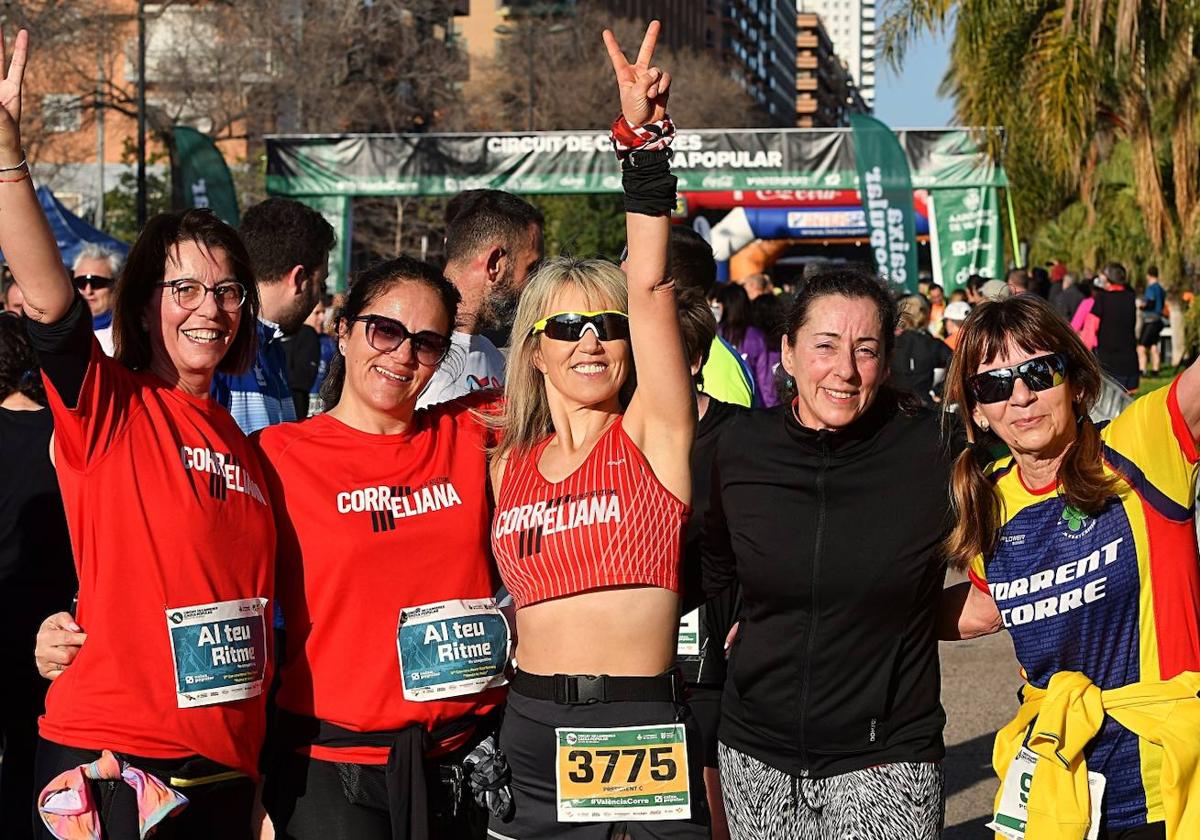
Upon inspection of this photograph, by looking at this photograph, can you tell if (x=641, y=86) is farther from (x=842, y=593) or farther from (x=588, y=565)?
(x=842, y=593)

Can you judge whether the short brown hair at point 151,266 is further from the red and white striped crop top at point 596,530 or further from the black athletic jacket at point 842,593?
the black athletic jacket at point 842,593

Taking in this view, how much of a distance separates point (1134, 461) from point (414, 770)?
1863 mm

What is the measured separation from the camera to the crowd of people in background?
3371mm

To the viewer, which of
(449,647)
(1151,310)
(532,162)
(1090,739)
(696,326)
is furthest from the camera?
(1151,310)

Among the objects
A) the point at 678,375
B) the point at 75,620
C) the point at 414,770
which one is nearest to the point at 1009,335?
the point at 678,375

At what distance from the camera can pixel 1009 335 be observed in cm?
367

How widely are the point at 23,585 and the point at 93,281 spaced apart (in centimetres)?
302

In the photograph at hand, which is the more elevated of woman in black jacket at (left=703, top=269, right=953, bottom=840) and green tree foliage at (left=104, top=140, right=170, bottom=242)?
green tree foliage at (left=104, top=140, right=170, bottom=242)

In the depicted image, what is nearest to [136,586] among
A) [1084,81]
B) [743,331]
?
[743,331]

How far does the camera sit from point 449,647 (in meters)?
3.71

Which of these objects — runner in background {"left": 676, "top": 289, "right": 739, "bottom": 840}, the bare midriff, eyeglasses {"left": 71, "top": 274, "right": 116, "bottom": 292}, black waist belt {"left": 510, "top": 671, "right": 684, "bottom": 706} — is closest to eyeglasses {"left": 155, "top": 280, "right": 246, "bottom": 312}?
the bare midriff

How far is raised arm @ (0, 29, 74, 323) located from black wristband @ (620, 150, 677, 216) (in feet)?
4.23

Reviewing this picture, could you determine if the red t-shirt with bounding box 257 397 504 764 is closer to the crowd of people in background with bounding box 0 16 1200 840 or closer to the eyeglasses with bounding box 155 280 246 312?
the crowd of people in background with bounding box 0 16 1200 840

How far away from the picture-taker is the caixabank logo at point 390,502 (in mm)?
3723
